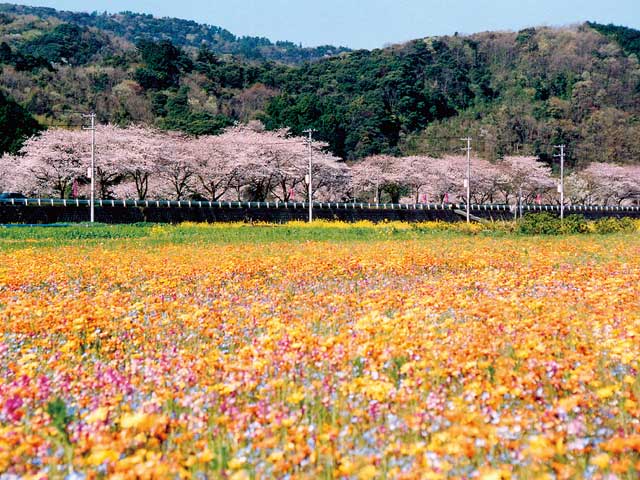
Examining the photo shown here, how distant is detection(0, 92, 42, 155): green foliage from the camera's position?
173 feet

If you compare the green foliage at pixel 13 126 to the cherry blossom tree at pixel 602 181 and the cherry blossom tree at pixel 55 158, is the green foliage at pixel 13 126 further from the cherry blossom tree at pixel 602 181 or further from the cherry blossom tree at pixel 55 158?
the cherry blossom tree at pixel 602 181

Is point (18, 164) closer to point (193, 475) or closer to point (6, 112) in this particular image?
point (6, 112)

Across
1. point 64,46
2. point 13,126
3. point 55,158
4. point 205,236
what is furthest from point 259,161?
point 64,46

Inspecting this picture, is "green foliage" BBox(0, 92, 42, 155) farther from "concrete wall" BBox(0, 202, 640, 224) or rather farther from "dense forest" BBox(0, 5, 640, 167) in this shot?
"concrete wall" BBox(0, 202, 640, 224)

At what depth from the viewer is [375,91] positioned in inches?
3406

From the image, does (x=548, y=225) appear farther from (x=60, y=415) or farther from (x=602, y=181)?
(x=602, y=181)

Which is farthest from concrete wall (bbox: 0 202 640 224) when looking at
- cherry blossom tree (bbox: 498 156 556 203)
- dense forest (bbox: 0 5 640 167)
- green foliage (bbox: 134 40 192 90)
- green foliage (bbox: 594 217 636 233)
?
green foliage (bbox: 134 40 192 90)

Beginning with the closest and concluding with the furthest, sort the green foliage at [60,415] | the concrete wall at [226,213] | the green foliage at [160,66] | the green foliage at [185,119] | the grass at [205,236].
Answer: the green foliage at [60,415] → the grass at [205,236] → the concrete wall at [226,213] → the green foliage at [185,119] → the green foliage at [160,66]

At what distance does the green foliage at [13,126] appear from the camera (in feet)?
173

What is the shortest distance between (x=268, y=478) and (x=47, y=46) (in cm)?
10144

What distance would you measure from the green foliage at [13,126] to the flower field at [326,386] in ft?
164

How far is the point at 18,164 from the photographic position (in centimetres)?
4881

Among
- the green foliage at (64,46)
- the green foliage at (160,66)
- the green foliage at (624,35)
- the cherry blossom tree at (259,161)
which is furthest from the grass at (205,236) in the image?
the green foliage at (624,35)

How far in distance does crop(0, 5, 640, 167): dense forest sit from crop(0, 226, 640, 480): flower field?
58405 millimetres
